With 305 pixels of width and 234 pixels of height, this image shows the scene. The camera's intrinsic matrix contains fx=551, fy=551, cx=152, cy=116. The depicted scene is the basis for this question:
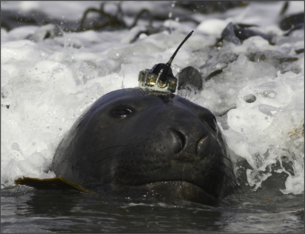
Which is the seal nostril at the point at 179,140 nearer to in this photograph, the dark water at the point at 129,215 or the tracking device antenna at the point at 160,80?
the dark water at the point at 129,215

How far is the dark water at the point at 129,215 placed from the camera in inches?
109

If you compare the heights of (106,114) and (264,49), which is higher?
(264,49)

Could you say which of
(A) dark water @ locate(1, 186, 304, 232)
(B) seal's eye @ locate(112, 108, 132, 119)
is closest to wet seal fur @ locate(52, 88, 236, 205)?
(B) seal's eye @ locate(112, 108, 132, 119)

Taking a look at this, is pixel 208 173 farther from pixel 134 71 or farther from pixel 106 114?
pixel 134 71

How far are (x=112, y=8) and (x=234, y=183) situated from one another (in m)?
10.4

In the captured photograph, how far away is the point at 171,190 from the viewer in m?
3.31

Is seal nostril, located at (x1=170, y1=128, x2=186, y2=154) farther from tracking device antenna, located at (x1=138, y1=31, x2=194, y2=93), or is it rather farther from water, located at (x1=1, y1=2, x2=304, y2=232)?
tracking device antenna, located at (x1=138, y1=31, x2=194, y2=93)

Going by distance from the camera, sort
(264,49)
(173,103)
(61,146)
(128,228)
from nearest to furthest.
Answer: (128,228) → (173,103) → (61,146) → (264,49)

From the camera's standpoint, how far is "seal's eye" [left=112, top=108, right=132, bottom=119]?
372 cm

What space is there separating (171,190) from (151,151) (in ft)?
0.87

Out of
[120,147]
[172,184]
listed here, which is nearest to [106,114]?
[120,147]

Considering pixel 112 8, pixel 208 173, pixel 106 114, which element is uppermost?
pixel 112 8

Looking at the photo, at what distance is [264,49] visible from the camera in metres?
9.43

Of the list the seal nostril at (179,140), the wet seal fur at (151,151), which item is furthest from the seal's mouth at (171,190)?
the seal nostril at (179,140)
